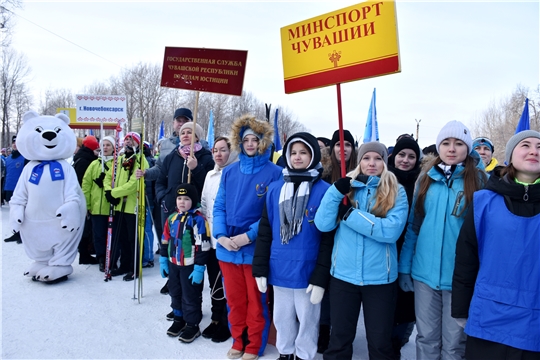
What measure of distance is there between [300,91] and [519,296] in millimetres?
2158

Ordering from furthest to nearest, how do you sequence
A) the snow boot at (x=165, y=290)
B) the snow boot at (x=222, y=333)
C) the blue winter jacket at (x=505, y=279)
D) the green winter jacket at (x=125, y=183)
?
the green winter jacket at (x=125, y=183)
the snow boot at (x=165, y=290)
the snow boot at (x=222, y=333)
the blue winter jacket at (x=505, y=279)

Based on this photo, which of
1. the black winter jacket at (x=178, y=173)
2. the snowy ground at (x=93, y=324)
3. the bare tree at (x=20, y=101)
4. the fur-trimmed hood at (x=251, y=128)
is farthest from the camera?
the bare tree at (x=20, y=101)

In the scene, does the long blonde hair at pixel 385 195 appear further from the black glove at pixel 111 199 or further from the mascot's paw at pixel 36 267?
the mascot's paw at pixel 36 267

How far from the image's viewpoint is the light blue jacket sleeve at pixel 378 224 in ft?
8.71

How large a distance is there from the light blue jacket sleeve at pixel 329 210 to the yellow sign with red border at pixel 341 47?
94cm

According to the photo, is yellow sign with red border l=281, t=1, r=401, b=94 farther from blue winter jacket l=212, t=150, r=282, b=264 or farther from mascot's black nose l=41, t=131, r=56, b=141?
mascot's black nose l=41, t=131, r=56, b=141

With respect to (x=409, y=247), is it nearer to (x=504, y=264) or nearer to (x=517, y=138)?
(x=504, y=264)

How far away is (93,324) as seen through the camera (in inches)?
154

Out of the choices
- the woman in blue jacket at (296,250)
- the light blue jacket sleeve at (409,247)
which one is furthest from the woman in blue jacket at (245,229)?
the light blue jacket sleeve at (409,247)

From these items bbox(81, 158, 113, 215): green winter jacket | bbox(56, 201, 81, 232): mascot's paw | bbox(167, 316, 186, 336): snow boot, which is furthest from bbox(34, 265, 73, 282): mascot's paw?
bbox(167, 316, 186, 336): snow boot

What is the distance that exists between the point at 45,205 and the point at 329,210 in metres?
4.30

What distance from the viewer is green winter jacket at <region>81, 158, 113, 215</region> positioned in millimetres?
5801

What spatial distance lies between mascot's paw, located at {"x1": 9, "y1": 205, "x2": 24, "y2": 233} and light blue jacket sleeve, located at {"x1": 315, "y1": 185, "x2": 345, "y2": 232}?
4.42m

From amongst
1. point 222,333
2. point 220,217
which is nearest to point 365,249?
point 220,217
